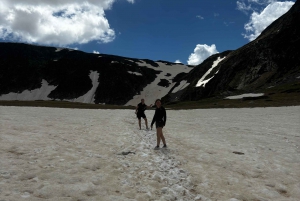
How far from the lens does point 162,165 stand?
36.1 ft

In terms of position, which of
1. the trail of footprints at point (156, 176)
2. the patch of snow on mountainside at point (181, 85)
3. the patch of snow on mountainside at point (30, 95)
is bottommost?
the trail of footprints at point (156, 176)

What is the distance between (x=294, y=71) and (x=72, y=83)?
447 feet

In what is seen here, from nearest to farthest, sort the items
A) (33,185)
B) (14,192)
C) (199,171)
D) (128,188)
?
(14,192)
(33,185)
(128,188)
(199,171)

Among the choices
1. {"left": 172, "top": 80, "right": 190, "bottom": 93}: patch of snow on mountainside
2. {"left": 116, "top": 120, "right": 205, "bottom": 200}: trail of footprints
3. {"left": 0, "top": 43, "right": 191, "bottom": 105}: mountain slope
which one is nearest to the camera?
{"left": 116, "top": 120, "right": 205, "bottom": 200}: trail of footprints

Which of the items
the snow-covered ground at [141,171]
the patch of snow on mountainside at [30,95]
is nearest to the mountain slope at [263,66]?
the snow-covered ground at [141,171]

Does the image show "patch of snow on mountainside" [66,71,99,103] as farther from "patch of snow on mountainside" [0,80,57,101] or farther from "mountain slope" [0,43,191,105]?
"patch of snow on mountainside" [0,80,57,101]

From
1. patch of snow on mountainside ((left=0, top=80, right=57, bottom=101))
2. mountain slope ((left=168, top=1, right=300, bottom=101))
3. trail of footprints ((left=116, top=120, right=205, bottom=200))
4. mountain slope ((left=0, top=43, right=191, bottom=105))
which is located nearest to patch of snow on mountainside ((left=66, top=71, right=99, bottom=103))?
mountain slope ((left=0, top=43, right=191, bottom=105))

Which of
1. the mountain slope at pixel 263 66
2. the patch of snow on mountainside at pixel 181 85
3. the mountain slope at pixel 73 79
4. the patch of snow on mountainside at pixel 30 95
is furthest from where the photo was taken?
the mountain slope at pixel 73 79

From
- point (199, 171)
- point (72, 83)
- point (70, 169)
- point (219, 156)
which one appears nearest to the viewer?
point (70, 169)

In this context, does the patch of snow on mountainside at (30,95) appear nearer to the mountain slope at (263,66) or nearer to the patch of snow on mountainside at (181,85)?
the patch of snow on mountainside at (181,85)

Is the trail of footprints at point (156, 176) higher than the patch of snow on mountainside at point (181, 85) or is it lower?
lower

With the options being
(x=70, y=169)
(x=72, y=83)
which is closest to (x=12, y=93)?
(x=72, y=83)

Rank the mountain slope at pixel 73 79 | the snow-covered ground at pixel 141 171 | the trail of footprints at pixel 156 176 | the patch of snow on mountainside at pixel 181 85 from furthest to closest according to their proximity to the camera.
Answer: the mountain slope at pixel 73 79, the patch of snow on mountainside at pixel 181 85, the trail of footprints at pixel 156 176, the snow-covered ground at pixel 141 171

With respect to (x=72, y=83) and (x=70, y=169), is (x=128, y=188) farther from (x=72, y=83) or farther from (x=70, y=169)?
(x=72, y=83)
